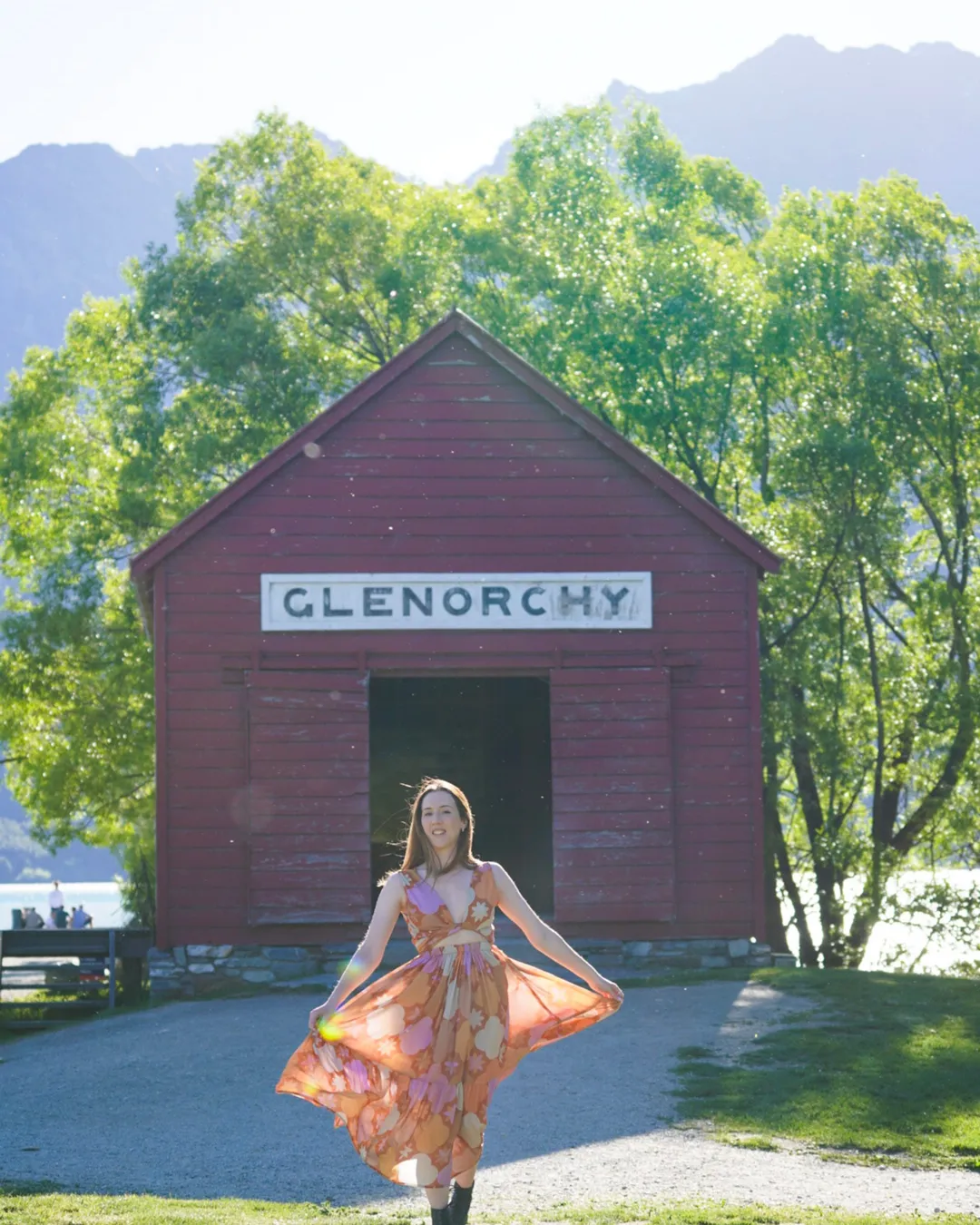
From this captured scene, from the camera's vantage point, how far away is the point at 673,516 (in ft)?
59.6

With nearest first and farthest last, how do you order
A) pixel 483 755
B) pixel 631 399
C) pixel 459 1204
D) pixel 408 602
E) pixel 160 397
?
pixel 459 1204 < pixel 408 602 < pixel 483 755 < pixel 631 399 < pixel 160 397

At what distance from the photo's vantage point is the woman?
6.59 metres

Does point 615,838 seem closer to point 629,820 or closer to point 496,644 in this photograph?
point 629,820

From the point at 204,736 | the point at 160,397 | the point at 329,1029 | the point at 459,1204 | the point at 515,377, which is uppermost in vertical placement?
the point at 160,397

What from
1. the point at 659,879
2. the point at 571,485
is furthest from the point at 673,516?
the point at 659,879

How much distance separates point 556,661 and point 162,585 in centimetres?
432

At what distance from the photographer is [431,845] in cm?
681

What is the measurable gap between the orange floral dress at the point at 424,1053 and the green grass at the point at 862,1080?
3983 millimetres

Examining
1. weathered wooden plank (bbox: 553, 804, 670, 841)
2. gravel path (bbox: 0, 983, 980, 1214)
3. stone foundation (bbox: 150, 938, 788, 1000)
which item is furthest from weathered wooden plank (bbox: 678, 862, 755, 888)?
gravel path (bbox: 0, 983, 980, 1214)

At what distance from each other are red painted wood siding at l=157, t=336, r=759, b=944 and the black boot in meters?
11.0

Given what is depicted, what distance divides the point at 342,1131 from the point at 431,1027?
4493 mm

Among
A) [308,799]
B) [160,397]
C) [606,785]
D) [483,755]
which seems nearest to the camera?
[308,799]

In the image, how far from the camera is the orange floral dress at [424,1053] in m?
6.59

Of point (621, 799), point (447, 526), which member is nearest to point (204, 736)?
point (447, 526)
